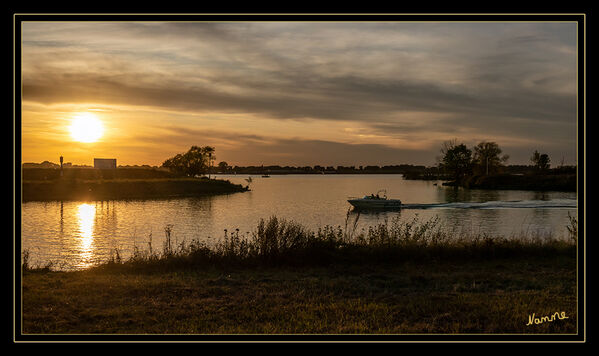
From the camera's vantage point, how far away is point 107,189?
71.6 m

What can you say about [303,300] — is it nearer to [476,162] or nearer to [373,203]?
[373,203]

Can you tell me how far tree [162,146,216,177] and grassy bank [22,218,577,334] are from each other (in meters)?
88.0

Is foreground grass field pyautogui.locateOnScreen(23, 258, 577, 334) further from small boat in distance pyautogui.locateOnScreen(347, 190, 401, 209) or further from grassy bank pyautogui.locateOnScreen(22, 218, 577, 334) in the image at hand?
small boat in distance pyautogui.locateOnScreen(347, 190, 401, 209)

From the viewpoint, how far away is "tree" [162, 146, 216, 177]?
9838 centimetres

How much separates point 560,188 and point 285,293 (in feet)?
326

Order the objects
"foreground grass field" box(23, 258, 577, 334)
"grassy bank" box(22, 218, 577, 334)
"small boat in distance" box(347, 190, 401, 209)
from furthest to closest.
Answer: "small boat in distance" box(347, 190, 401, 209) < "grassy bank" box(22, 218, 577, 334) < "foreground grass field" box(23, 258, 577, 334)

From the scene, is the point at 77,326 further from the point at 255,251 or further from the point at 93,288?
the point at 255,251

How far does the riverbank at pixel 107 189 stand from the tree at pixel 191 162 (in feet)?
39.9

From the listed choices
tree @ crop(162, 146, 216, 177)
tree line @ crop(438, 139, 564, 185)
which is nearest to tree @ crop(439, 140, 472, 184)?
tree line @ crop(438, 139, 564, 185)

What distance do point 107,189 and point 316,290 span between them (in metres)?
69.9

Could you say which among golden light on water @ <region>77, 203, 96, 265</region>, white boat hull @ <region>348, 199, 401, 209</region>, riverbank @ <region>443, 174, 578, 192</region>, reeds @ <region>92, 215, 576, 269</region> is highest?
riverbank @ <region>443, 174, 578, 192</region>

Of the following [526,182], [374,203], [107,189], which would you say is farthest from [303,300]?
[526,182]

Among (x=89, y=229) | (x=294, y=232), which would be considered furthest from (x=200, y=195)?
(x=294, y=232)
